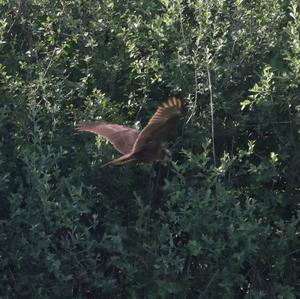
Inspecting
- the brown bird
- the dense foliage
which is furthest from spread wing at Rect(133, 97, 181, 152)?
the dense foliage

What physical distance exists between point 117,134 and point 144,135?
13.9 inches

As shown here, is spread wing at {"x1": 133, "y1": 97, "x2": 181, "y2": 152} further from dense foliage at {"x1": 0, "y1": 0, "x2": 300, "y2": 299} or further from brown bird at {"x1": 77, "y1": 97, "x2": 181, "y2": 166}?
dense foliage at {"x1": 0, "y1": 0, "x2": 300, "y2": 299}

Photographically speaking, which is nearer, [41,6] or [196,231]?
[196,231]

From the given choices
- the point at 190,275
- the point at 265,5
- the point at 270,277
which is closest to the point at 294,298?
the point at 270,277

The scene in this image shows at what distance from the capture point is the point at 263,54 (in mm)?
5316

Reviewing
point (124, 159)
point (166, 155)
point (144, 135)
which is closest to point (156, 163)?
point (166, 155)

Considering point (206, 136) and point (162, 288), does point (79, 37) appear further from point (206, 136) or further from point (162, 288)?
point (162, 288)

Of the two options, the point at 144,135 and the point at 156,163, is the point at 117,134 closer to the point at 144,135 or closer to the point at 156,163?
the point at 144,135

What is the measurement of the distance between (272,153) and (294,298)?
888 mm

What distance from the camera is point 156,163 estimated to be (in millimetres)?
5133

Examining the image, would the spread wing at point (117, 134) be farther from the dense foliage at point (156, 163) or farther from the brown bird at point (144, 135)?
the dense foliage at point (156, 163)

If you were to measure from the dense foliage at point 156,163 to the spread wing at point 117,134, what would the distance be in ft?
0.46

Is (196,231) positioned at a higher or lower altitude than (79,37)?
lower

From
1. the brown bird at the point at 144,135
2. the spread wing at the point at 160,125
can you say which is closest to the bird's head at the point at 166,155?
the brown bird at the point at 144,135
